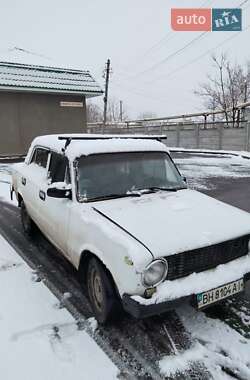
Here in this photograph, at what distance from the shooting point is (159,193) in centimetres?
405

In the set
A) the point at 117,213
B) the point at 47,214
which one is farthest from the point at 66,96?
the point at 117,213

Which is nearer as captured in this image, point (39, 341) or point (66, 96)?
point (39, 341)

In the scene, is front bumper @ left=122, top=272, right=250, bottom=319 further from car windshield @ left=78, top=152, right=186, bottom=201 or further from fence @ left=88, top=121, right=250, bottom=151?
fence @ left=88, top=121, right=250, bottom=151

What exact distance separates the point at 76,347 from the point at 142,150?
8.00ft

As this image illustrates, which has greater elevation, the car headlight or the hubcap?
the car headlight

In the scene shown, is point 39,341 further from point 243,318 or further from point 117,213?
point 243,318

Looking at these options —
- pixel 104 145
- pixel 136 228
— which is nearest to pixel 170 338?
pixel 136 228

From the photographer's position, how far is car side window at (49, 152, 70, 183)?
4.15 meters

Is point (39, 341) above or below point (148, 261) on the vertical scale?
below

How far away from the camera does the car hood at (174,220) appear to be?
296 centimetres

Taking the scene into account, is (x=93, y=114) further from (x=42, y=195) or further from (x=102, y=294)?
(x=102, y=294)

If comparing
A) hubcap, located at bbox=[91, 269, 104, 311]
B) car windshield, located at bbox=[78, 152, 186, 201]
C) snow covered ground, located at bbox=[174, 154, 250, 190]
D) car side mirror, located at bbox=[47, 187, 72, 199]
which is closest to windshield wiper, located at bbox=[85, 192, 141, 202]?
car windshield, located at bbox=[78, 152, 186, 201]

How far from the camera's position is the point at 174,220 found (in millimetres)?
3293

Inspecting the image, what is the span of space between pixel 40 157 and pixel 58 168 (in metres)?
1.07
